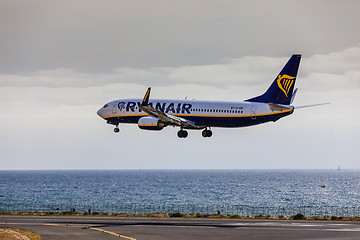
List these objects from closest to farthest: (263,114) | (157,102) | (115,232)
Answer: (115,232) → (263,114) → (157,102)

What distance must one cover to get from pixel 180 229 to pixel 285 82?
2957 cm

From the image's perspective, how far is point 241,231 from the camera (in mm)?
71562

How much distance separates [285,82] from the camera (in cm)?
9200

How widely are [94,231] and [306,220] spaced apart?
33.9 m

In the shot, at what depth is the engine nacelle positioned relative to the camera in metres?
90.3

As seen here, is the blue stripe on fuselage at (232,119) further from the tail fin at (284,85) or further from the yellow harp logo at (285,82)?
Result: the yellow harp logo at (285,82)

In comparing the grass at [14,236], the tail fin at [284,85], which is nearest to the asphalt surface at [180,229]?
the grass at [14,236]

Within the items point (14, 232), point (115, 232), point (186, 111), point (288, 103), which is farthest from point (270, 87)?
point (14, 232)

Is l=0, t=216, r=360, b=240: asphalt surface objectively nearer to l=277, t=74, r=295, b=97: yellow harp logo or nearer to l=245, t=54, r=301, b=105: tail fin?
l=245, t=54, r=301, b=105: tail fin

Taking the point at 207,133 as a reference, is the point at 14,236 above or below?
below

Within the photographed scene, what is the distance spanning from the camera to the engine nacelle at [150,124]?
9031cm

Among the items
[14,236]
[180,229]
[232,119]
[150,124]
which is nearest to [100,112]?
[150,124]

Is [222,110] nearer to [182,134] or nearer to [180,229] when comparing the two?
[182,134]

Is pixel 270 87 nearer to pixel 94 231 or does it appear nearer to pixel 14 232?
pixel 94 231
